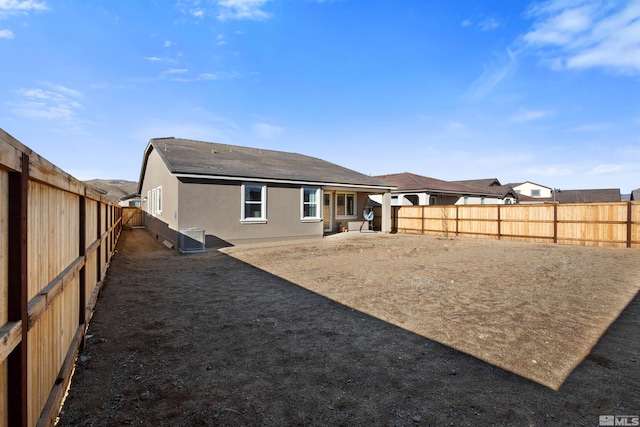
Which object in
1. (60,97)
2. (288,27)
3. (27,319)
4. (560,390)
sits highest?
(288,27)

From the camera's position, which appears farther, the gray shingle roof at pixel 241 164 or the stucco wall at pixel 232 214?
the gray shingle roof at pixel 241 164

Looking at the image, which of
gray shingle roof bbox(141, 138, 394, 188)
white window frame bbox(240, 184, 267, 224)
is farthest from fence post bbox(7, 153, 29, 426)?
white window frame bbox(240, 184, 267, 224)

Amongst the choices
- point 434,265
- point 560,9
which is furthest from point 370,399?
point 560,9

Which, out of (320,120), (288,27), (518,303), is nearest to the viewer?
(518,303)

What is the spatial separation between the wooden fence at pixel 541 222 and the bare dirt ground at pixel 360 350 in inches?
294

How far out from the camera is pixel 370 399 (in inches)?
112

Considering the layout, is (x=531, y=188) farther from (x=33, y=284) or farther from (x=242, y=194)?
(x=33, y=284)

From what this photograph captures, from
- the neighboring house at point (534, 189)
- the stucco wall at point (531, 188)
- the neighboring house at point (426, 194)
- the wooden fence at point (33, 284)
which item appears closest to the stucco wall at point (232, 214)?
the neighboring house at point (426, 194)

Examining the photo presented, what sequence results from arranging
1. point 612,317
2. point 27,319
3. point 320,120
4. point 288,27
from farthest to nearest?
point 320,120 < point 288,27 < point 612,317 < point 27,319

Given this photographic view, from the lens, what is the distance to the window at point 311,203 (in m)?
15.6

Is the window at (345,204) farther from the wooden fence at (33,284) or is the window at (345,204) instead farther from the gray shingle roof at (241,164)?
the wooden fence at (33,284)

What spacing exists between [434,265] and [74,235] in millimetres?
8769

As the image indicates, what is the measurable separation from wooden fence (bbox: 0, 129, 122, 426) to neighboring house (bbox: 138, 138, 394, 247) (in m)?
9.20

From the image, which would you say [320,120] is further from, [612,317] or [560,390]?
[560,390]
